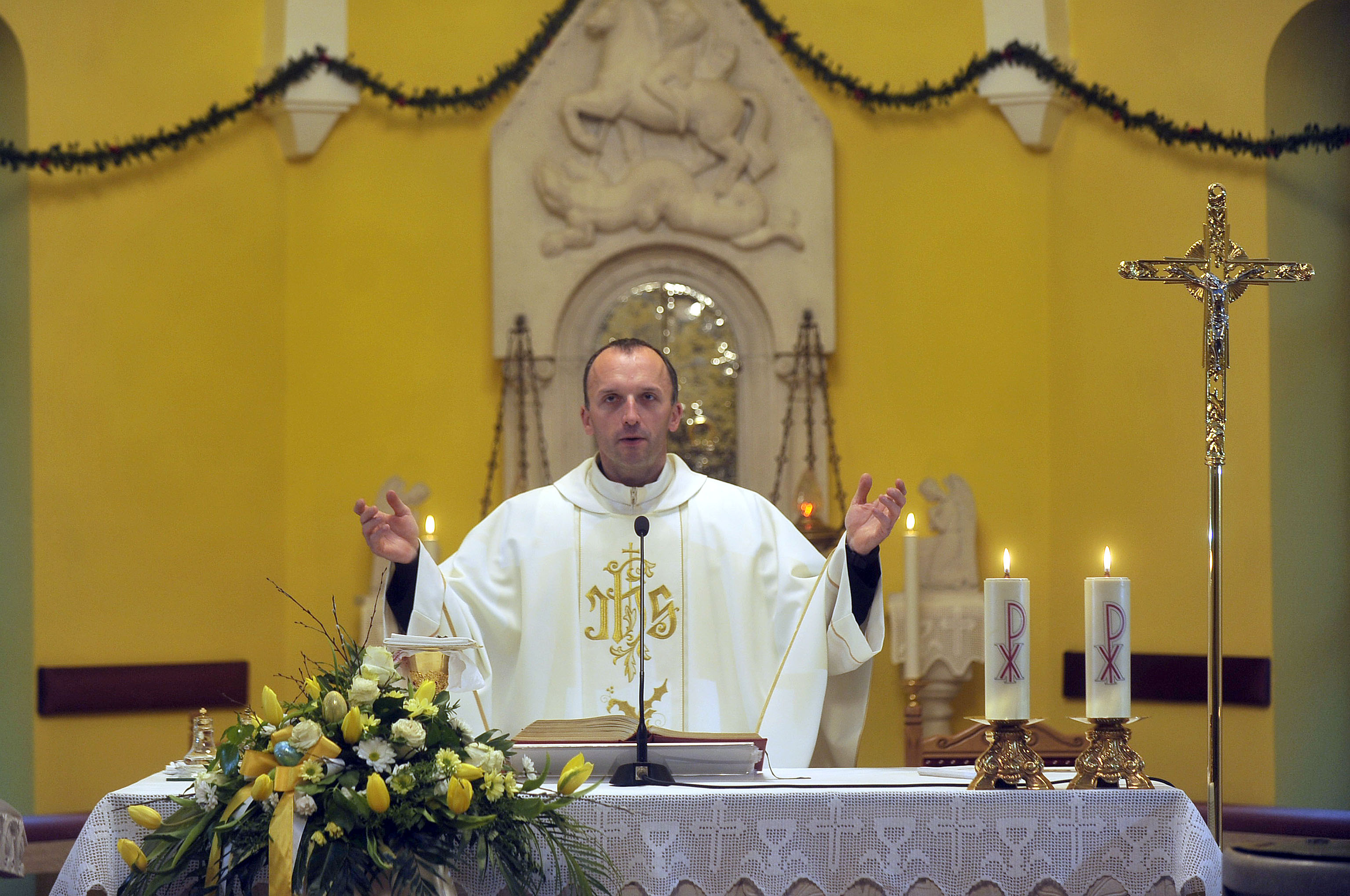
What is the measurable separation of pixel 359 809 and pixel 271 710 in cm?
28

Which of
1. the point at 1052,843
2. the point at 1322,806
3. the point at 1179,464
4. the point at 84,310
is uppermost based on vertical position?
the point at 84,310

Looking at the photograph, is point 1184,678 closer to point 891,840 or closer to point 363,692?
point 891,840

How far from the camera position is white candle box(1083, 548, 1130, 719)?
305cm

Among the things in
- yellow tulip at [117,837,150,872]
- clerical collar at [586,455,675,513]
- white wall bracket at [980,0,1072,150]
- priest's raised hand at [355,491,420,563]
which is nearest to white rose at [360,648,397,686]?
yellow tulip at [117,837,150,872]

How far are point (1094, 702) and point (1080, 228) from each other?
5088mm

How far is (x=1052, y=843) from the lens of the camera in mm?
2895

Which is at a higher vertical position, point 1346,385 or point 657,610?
point 1346,385

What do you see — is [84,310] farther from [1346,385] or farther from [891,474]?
[1346,385]

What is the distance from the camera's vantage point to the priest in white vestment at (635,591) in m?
4.34

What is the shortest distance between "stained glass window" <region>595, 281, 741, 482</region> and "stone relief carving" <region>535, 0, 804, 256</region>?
0.37 meters

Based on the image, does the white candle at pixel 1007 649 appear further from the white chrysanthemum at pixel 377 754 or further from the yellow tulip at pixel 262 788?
the yellow tulip at pixel 262 788

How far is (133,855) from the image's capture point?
2711 mm

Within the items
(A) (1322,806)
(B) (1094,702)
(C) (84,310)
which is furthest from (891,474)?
(B) (1094,702)

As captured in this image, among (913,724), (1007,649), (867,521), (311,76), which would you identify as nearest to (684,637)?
(867,521)
